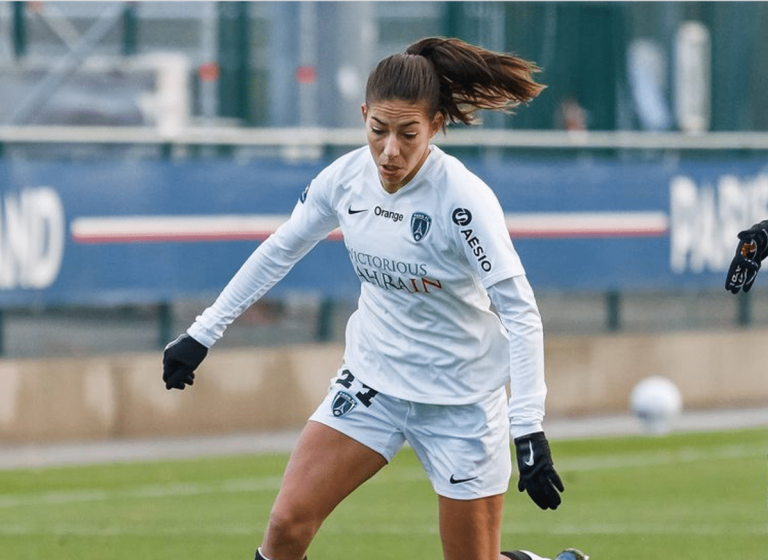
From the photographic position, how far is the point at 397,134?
5.86 metres

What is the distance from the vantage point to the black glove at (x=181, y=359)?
6.46m

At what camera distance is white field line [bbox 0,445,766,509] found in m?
10.8

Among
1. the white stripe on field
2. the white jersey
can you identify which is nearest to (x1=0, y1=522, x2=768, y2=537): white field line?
the white stripe on field

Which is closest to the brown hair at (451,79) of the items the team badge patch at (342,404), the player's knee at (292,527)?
the team badge patch at (342,404)

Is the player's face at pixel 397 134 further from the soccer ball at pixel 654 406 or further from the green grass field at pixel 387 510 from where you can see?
the soccer ball at pixel 654 406

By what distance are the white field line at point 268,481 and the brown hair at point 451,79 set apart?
5312mm

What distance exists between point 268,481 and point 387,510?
4.39 feet

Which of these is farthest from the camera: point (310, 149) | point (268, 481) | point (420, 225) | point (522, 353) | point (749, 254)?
point (310, 149)

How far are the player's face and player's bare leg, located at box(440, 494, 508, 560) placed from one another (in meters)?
1.10

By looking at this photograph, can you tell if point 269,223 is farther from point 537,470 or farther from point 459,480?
point 537,470

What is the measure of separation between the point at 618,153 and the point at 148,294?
4.55 metres

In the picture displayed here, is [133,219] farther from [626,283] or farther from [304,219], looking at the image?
[304,219]

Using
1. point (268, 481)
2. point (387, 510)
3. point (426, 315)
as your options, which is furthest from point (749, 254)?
Answer: point (268, 481)

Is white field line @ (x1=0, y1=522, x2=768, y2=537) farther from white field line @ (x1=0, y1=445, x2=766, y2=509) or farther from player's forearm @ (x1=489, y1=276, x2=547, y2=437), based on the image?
player's forearm @ (x1=489, y1=276, x2=547, y2=437)
